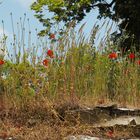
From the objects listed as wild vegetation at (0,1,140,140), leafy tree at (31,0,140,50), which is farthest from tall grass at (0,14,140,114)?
leafy tree at (31,0,140,50)

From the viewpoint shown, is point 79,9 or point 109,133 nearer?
point 109,133

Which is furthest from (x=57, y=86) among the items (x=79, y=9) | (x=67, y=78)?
(x=79, y=9)

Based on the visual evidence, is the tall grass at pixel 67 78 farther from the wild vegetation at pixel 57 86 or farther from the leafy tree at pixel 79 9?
the leafy tree at pixel 79 9

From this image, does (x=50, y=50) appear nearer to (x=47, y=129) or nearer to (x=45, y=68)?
(x=45, y=68)

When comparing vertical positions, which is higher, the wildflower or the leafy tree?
the leafy tree

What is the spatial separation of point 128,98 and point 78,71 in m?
0.78

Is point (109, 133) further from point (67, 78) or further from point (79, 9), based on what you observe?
point (79, 9)

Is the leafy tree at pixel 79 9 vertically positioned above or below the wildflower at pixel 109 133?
above

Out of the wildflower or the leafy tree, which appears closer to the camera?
the wildflower

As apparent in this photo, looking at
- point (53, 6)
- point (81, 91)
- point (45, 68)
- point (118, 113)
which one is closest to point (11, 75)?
point (45, 68)

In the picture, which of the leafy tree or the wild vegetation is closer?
the wild vegetation

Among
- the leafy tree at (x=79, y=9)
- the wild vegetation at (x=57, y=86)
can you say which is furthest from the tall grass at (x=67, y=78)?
the leafy tree at (x=79, y=9)

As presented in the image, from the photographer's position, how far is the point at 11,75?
7094 millimetres

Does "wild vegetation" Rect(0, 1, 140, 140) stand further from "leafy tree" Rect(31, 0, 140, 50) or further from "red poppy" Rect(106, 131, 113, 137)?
"leafy tree" Rect(31, 0, 140, 50)
